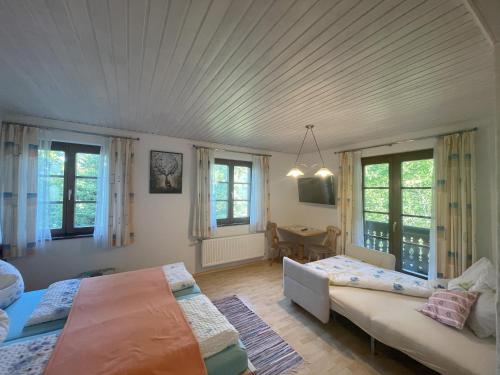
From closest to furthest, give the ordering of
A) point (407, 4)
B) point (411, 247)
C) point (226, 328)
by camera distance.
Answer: point (407, 4), point (226, 328), point (411, 247)

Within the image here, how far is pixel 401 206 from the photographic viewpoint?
324cm

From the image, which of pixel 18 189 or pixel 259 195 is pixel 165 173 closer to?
pixel 18 189

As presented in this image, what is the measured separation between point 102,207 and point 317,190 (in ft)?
13.0

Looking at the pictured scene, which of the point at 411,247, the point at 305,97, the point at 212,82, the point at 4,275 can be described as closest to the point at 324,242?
the point at 411,247

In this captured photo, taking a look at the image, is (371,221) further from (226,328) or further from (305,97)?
(226,328)

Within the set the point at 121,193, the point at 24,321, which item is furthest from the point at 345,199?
the point at 24,321

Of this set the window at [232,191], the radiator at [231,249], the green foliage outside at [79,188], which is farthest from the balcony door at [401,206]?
the green foliage outside at [79,188]

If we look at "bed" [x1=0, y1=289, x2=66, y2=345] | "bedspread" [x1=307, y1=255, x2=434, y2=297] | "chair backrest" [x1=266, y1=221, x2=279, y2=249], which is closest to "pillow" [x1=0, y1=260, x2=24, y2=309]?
"bed" [x1=0, y1=289, x2=66, y2=345]

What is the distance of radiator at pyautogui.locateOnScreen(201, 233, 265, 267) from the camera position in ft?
12.2

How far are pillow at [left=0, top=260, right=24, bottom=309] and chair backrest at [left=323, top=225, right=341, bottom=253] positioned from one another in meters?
4.36

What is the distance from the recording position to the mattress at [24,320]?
1444 millimetres

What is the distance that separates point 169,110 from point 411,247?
412 centimetres

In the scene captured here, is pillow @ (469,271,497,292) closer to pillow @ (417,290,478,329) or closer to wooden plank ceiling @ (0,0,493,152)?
pillow @ (417,290,478,329)

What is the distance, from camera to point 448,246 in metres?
2.59
